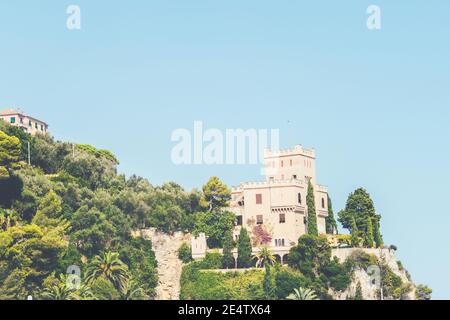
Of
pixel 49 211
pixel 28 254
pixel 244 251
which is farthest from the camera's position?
pixel 244 251

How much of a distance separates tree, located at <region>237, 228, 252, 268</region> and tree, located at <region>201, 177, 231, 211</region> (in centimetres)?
467

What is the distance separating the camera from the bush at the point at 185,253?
328 feet

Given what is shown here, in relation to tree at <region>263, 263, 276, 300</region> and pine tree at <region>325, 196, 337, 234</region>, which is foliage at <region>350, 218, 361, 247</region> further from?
tree at <region>263, 263, 276, 300</region>

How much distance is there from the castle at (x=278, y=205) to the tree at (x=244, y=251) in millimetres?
1125

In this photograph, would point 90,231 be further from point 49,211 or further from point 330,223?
point 330,223

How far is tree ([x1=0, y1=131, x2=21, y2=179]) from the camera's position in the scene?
311 feet

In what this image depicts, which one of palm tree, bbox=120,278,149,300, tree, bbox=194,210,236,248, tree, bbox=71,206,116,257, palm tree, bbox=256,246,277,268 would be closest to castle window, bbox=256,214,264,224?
tree, bbox=194,210,236,248

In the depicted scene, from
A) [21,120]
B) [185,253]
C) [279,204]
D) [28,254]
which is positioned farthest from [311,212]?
[21,120]

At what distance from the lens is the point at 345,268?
9675 centimetres

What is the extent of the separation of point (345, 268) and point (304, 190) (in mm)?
8041

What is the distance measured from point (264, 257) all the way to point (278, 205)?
484cm

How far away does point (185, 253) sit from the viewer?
100m

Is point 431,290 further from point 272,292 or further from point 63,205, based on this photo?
point 63,205
